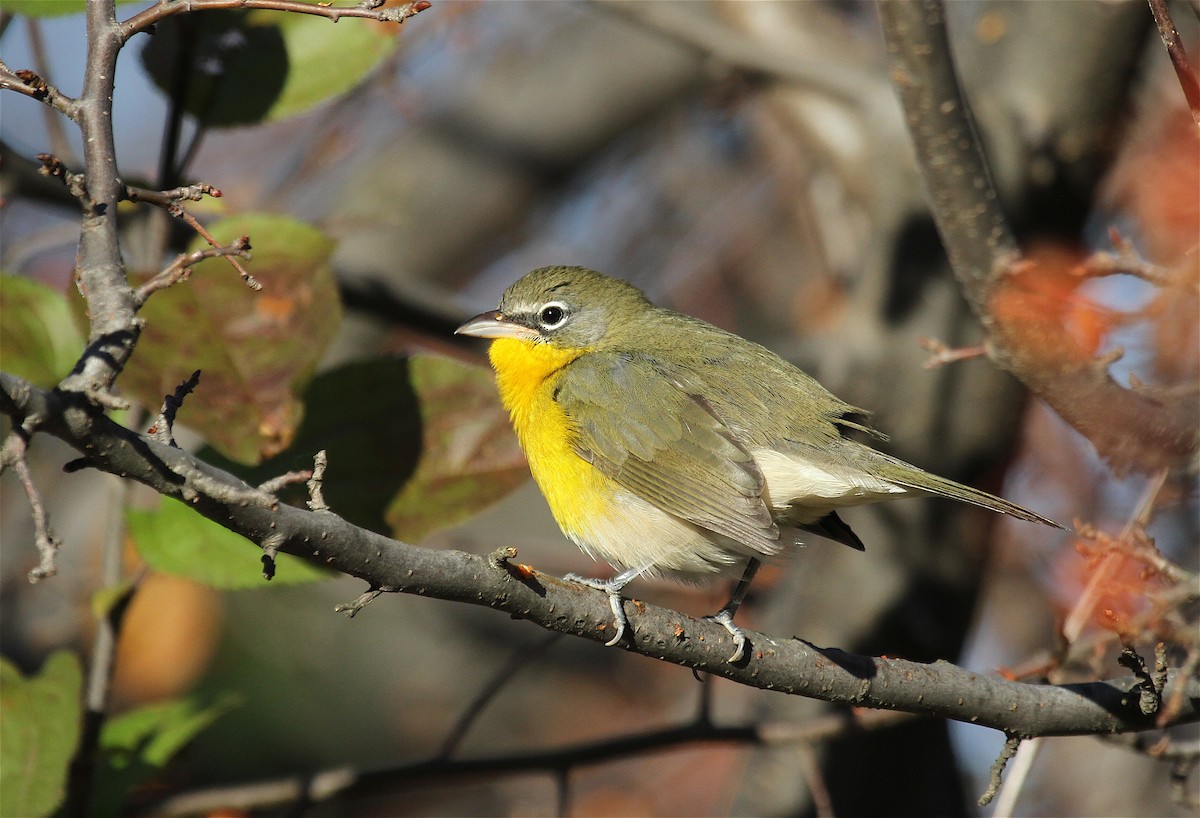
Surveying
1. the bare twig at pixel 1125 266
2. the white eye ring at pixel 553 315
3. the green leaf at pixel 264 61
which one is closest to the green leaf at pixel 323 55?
the green leaf at pixel 264 61

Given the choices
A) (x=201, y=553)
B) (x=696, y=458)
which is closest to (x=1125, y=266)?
(x=696, y=458)

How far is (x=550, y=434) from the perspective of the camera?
165 inches

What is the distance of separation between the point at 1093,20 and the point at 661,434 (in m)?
2.39

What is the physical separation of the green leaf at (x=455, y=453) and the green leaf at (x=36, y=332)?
40.5 inches

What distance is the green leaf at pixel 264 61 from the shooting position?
12.3 ft

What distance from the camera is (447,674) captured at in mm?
7465

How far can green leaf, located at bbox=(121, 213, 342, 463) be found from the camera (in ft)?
10.8

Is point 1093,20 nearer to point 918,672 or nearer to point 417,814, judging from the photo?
point 918,672

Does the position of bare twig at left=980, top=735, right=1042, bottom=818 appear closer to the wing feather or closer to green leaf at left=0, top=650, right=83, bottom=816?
the wing feather

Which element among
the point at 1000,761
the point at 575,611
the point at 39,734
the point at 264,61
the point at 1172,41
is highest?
the point at 1172,41

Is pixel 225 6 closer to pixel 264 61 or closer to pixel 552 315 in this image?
pixel 264 61

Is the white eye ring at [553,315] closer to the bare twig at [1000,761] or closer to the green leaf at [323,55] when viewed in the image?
the green leaf at [323,55]

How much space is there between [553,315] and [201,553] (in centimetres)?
201

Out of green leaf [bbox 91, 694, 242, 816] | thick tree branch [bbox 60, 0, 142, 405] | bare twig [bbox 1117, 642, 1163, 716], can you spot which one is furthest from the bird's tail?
thick tree branch [bbox 60, 0, 142, 405]
